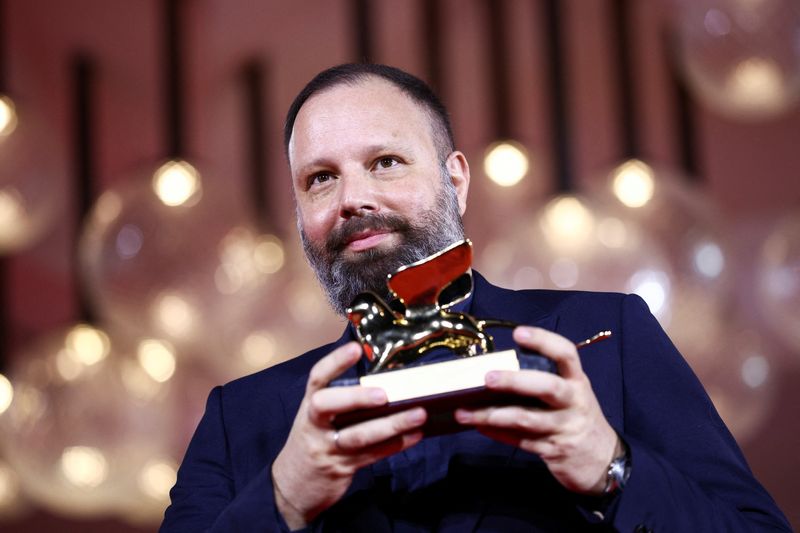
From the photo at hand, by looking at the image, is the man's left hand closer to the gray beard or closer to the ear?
the gray beard

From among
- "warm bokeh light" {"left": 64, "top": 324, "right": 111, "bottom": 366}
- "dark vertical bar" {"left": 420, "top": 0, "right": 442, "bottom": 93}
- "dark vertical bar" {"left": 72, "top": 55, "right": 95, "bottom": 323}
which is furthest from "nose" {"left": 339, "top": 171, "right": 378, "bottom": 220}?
"dark vertical bar" {"left": 72, "top": 55, "right": 95, "bottom": 323}

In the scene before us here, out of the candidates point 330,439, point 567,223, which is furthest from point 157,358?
point 330,439

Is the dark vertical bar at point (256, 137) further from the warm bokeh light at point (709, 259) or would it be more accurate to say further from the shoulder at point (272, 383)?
the shoulder at point (272, 383)

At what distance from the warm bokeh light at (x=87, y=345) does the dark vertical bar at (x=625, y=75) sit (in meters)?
1.35

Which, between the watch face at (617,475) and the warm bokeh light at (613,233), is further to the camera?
the warm bokeh light at (613,233)

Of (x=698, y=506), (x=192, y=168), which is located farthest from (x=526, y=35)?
(x=698, y=506)

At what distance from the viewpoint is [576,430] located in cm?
90

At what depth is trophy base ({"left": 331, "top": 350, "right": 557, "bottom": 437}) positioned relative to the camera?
0.89 m

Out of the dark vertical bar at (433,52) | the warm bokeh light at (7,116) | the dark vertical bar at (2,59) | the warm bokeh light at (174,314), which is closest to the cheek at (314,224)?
the warm bokeh light at (174,314)

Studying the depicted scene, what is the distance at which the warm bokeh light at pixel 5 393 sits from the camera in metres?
3.12

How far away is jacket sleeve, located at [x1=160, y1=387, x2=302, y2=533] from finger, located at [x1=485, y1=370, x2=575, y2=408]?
227mm

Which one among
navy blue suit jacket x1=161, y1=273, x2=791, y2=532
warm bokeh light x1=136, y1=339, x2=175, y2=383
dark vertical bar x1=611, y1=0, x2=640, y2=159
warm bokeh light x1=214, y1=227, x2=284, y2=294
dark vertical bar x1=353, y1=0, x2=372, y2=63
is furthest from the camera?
warm bokeh light x1=136, y1=339, x2=175, y2=383

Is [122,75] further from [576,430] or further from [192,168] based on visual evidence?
[576,430]

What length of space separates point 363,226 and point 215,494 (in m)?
0.29
